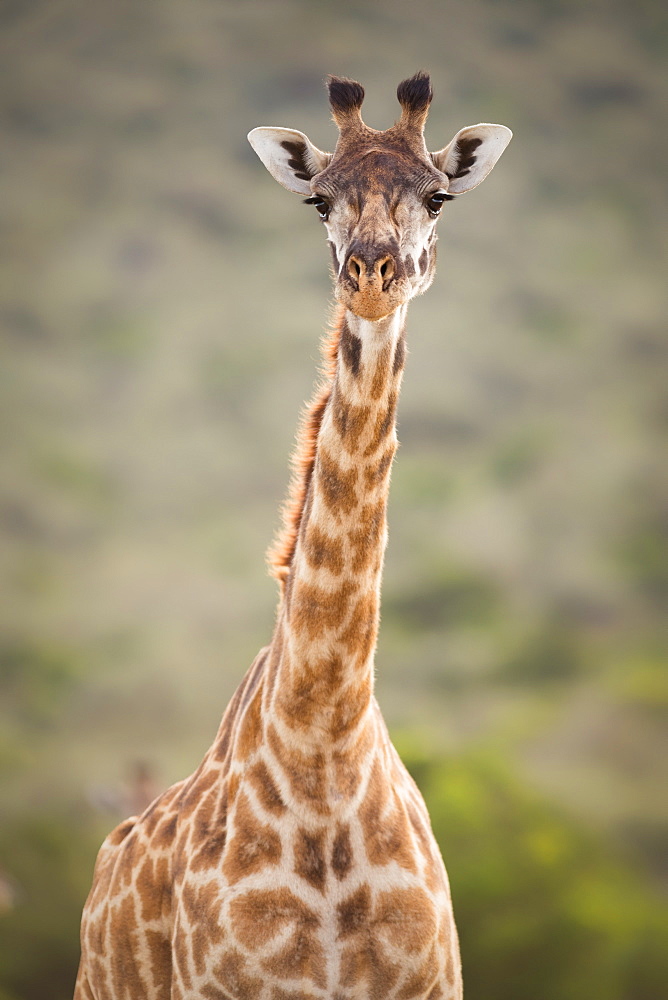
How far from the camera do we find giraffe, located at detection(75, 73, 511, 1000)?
2465 millimetres

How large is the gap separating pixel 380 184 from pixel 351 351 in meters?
0.43

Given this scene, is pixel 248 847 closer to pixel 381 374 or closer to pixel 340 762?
pixel 340 762

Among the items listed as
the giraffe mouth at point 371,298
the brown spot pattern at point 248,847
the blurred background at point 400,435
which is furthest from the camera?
the blurred background at point 400,435

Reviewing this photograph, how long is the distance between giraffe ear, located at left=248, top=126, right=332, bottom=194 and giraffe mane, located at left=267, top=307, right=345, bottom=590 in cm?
52

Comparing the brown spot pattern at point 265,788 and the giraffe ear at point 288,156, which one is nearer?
the brown spot pattern at point 265,788

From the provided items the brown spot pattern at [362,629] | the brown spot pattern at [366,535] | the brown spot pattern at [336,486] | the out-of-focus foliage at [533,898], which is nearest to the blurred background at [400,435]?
the out-of-focus foliage at [533,898]

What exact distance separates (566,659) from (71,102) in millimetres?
7684

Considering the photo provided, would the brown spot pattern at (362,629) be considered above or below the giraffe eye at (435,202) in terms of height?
below

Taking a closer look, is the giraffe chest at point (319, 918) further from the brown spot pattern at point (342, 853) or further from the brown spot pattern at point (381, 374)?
the brown spot pattern at point (381, 374)

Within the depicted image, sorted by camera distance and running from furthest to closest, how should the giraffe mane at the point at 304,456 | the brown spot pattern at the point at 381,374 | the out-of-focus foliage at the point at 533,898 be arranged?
the out-of-focus foliage at the point at 533,898, the giraffe mane at the point at 304,456, the brown spot pattern at the point at 381,374

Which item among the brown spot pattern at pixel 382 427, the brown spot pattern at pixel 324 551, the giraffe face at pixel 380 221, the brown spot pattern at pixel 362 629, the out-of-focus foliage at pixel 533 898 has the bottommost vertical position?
the out-of-focus foliage at pixel 533 898

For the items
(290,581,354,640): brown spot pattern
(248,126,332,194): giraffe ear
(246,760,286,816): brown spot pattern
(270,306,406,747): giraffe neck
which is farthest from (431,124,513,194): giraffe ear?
(246,760,286,816): brown spot pattern

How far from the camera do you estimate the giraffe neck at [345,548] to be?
8.00 ft

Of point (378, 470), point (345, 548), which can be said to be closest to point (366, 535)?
point (345, 548)
